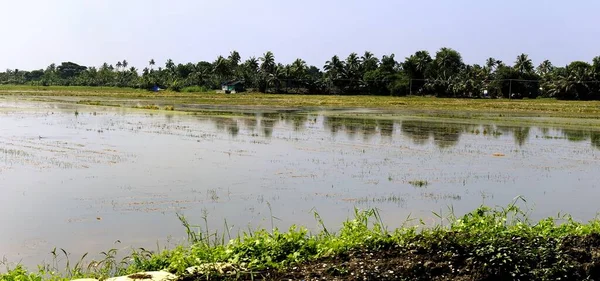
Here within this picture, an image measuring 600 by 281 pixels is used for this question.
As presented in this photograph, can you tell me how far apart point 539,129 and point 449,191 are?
20051mm

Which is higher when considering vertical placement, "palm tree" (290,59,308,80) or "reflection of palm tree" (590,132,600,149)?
"palm tree" (290,59,308,80)

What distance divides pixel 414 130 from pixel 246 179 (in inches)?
645

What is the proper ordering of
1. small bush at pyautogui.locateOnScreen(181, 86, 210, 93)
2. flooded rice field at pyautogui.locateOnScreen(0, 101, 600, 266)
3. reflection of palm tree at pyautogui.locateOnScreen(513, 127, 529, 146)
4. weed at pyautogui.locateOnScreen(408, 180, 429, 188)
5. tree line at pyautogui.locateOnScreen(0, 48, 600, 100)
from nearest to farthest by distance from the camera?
flooded rice field at pyautogui.locateOnScreen(0, 101, 600, 266), weed at pyautogui.locateOnScreen(408, 180, 429, 188), reflection of palm tree at pyautogui.locateOnScreen(513, 127, 529, 146), tree line at pyautogui.locateOnScreen(0, 48, 600, 100), small bush at pyautogui.locateOnScreen(181, 86, 210, 93)

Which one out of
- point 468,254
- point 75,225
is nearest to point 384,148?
point 75,225

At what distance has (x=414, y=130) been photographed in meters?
27.9

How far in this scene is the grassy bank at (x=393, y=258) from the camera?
15.4ft

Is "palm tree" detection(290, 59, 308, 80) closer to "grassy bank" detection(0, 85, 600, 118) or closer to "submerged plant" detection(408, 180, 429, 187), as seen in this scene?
"grassy bank" detection(0, 85, 600, 118)

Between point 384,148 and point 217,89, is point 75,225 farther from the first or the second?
point 217,89

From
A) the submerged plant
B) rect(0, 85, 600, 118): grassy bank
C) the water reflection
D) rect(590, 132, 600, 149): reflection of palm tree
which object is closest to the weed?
the submerged plant

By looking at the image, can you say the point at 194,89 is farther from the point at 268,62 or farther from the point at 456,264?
the point at 456,264

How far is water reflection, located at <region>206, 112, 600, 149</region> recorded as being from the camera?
23969 millimetres

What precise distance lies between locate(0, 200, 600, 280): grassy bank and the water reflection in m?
16.3

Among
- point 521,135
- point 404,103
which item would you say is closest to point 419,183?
point 521,135

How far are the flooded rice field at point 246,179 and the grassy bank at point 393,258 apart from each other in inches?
109
